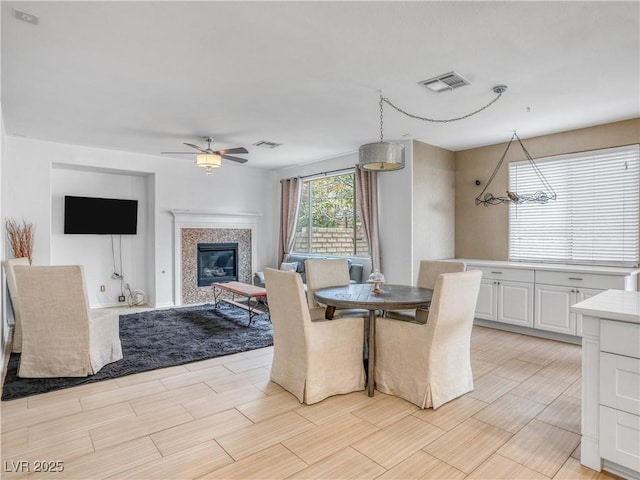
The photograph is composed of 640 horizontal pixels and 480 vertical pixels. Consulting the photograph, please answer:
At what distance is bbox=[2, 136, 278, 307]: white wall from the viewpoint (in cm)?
544

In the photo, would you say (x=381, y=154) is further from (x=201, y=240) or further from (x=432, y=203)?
(x=201, y=240)

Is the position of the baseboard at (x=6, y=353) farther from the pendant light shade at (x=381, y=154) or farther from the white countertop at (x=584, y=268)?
the white countertop at (x=584, y=268)

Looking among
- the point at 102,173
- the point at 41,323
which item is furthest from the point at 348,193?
the point at 41,323

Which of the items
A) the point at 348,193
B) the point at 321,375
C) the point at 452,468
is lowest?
the point at 452,468

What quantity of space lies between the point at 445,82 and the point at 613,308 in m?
2.22

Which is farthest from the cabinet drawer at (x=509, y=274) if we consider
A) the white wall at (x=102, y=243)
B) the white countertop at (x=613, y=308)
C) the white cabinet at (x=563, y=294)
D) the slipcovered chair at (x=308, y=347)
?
the white wall at (x=102, y=243)

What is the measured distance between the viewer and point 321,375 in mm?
2869

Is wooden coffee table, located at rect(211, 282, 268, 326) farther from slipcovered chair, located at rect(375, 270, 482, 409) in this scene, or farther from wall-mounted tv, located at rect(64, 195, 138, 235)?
wall-mounted tv, located at rect(64, 195, 138, 235)

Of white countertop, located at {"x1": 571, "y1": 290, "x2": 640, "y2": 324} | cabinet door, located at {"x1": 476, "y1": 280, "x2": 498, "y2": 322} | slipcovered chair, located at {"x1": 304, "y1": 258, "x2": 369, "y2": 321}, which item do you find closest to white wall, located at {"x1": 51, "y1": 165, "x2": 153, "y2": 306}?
slipcovered chair, located at {"x1": 304, "y1": 258, "x2": 369, "y2": 321}

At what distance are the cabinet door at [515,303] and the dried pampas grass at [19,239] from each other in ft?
21.1

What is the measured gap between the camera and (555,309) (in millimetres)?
4430

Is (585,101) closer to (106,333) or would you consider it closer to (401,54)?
(401,54)

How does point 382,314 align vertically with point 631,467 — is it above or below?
above

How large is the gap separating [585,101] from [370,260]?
337cm
